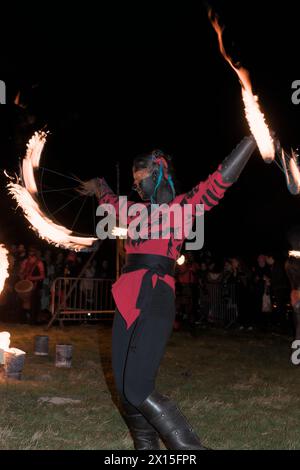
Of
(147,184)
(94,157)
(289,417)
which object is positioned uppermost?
(94,157)

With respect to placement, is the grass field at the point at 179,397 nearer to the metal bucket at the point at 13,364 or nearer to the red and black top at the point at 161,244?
the metal bucket at the point at 13,364

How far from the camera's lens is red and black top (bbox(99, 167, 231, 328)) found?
3744 millimetres

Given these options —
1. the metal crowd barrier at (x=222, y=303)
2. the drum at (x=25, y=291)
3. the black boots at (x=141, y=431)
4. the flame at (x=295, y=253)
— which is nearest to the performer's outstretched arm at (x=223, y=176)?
the black boots at (x=141, y=431)

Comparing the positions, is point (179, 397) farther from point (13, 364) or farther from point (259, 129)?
point (259, 129)

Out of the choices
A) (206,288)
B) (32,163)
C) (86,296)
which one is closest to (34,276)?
(86,296)

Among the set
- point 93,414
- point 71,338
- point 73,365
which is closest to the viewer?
point 93,414

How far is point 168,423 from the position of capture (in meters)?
3.62

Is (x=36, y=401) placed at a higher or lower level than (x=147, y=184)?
lower

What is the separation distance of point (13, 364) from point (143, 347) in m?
4.21

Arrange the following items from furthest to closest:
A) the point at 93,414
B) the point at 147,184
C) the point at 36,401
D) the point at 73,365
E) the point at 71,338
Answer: the point at 71,338, the point at 73,365, the point at 36,401, the point at 93,414, the point at 147,184

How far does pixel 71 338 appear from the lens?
40.6ft

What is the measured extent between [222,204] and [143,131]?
607cm
